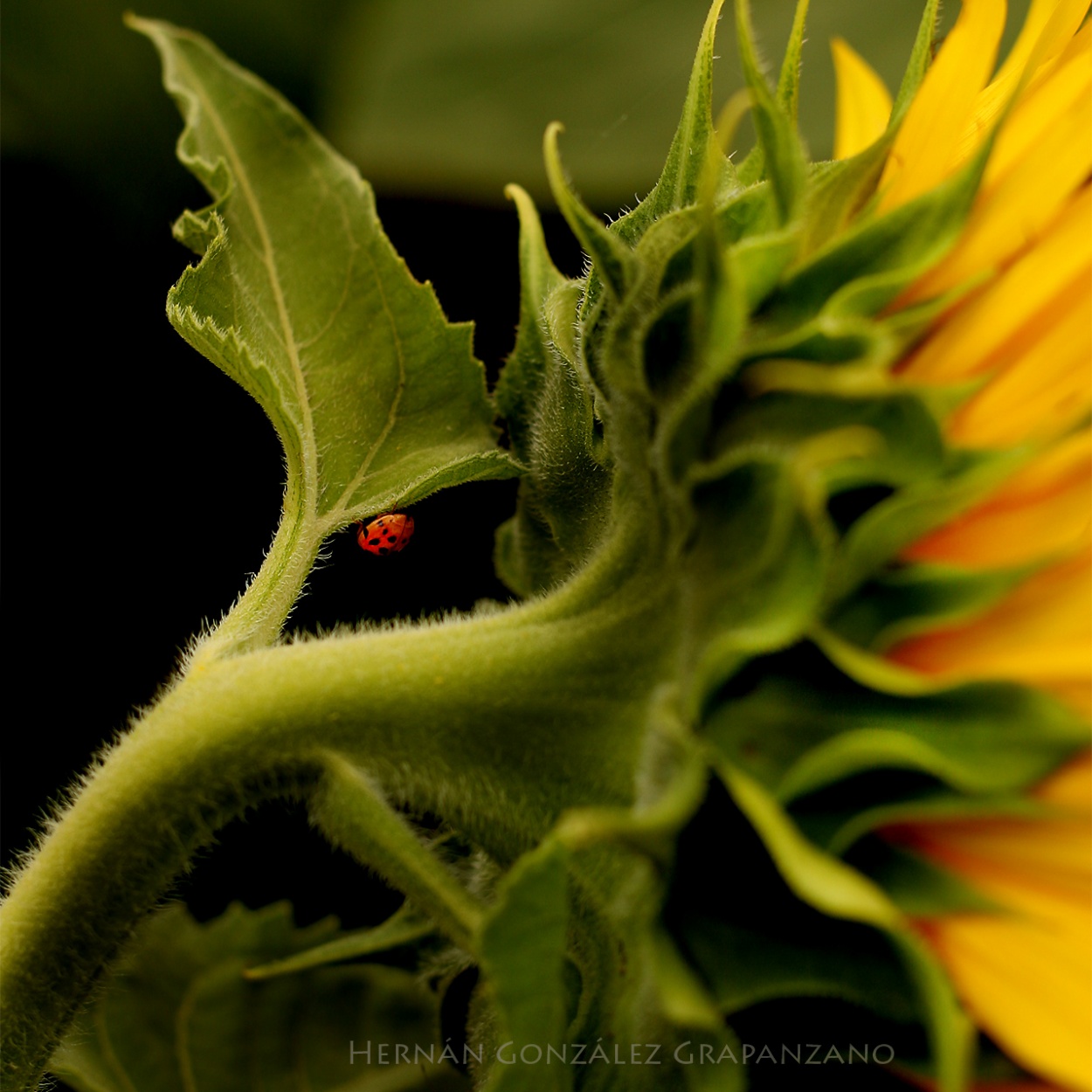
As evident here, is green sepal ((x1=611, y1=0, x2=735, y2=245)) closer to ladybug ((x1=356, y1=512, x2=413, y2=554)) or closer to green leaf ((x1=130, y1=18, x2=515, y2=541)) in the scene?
green leaf ((x1=130, y1=18, x2=515, y2=541))

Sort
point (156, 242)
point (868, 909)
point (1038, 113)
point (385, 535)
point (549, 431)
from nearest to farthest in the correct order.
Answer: point (868, 909), point (1038, 113), point (549, 431), point (385, 535), point (156, 242)

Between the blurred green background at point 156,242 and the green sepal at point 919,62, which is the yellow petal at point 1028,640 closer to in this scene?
the green sepal at point 919,62

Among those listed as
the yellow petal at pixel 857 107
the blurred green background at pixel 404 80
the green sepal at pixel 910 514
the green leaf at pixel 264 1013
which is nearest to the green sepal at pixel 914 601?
the green sepal at pixel 910 514

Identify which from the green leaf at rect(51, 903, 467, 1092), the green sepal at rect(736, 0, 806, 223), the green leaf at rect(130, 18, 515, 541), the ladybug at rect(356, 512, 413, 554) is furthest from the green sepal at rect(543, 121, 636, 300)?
the green leaf at rect(51, 903, 467, 1092)

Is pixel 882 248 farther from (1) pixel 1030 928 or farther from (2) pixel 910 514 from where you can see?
(1) pixel 1030 928

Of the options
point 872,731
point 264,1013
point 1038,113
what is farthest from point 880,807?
point 264,1013

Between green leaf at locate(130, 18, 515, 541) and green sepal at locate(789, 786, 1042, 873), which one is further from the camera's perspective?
green leaf at locate(130, 18, 515, 541)

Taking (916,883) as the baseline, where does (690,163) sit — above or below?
above
